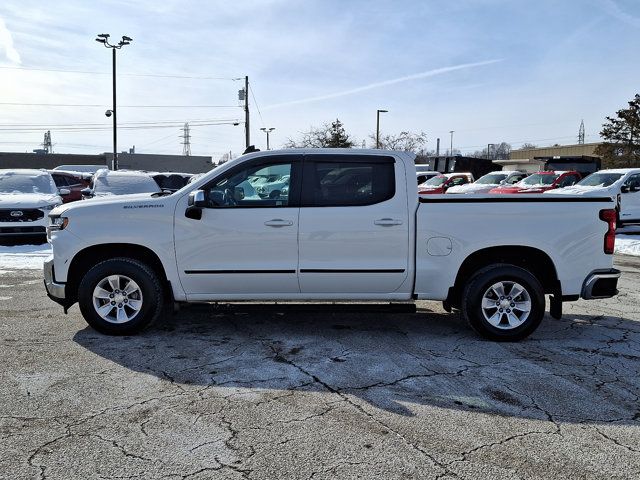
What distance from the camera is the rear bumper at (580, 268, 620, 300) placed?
5.59 m

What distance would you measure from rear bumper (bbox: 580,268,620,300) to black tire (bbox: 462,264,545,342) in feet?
1.53

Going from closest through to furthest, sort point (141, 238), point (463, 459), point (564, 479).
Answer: point (564, 479)
point (463, 459)
point (141, 238)

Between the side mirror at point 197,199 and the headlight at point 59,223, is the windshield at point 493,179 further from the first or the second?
the headlight at point 59,223

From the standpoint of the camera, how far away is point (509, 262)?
5836 mm

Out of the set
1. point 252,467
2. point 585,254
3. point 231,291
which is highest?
point 585,254

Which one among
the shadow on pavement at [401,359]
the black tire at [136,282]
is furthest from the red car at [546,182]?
the black tire at [136,282]

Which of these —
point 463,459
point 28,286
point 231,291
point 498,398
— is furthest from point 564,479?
point 28,286

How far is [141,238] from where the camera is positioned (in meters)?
5.54

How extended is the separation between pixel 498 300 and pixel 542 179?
17.9m

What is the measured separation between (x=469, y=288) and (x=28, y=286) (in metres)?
6.31

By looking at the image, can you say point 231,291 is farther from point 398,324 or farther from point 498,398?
point 498,398

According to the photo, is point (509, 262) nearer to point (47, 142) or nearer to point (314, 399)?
point (314, 399)

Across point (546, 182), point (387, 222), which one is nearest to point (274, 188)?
point (387, 222)

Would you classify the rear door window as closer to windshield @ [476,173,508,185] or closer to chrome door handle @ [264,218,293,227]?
chrome door handle @ [264,218,293,227]
